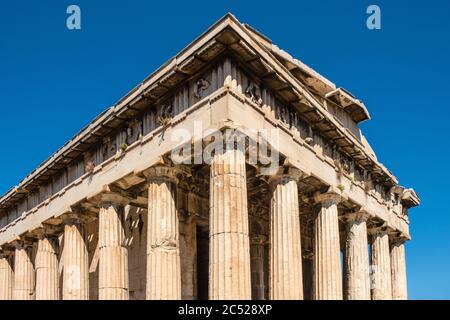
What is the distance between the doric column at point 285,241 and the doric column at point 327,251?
2.70 metres

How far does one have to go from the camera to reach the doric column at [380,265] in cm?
2875

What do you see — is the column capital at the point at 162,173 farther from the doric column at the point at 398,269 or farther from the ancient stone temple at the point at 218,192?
the doric column at the point at 398,269

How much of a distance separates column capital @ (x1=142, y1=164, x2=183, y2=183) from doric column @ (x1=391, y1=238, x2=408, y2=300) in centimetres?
1473

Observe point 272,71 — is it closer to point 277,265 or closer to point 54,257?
point 277,265

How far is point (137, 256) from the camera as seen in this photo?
27.3 meters

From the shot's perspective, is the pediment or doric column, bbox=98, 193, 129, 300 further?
doric column, bbox=98, 193, 129, 300

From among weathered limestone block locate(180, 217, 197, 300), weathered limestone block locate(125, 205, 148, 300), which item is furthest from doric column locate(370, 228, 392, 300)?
weathered limestone block locate(125, 205, 148, 300)

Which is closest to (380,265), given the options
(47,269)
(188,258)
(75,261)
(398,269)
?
(398,269)

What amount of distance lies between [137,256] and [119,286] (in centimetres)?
408

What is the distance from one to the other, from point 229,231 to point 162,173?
4.10m

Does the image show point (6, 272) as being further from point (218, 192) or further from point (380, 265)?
point (218, 192)

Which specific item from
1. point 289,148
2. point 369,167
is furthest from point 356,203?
point 289,148

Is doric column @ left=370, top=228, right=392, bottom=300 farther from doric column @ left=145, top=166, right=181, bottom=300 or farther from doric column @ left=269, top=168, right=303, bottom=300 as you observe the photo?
doric column @ left=145, top=166, right=181, bottom=300

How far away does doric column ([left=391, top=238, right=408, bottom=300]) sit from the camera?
31.1 meters
